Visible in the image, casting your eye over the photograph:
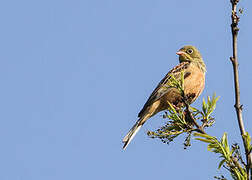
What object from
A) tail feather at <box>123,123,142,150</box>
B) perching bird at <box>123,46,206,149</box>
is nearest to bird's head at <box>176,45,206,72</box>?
perching bird at <box>123,46,206,149</box>

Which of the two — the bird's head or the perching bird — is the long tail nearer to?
the perching bird

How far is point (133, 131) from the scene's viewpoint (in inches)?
291

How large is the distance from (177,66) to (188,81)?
71 cm

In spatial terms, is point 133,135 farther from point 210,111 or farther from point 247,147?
point 247,147

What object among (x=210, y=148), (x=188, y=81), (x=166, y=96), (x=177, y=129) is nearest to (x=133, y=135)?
(x=166, y=96)

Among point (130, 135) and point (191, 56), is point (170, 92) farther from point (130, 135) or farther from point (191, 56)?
point (191, 56)

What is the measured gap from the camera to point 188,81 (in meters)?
7.93

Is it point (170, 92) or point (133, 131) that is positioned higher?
point (170, 92)

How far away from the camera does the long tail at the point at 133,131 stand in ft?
22.8

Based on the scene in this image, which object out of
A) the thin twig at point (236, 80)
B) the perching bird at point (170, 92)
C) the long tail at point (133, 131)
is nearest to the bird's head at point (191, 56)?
the perching bird at point (170, 92)

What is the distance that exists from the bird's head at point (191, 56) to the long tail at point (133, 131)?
→ 196 cm

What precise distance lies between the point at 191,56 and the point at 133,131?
2.96 m

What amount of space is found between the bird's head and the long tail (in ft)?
6.44

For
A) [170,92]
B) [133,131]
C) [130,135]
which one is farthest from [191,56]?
[130,135]
